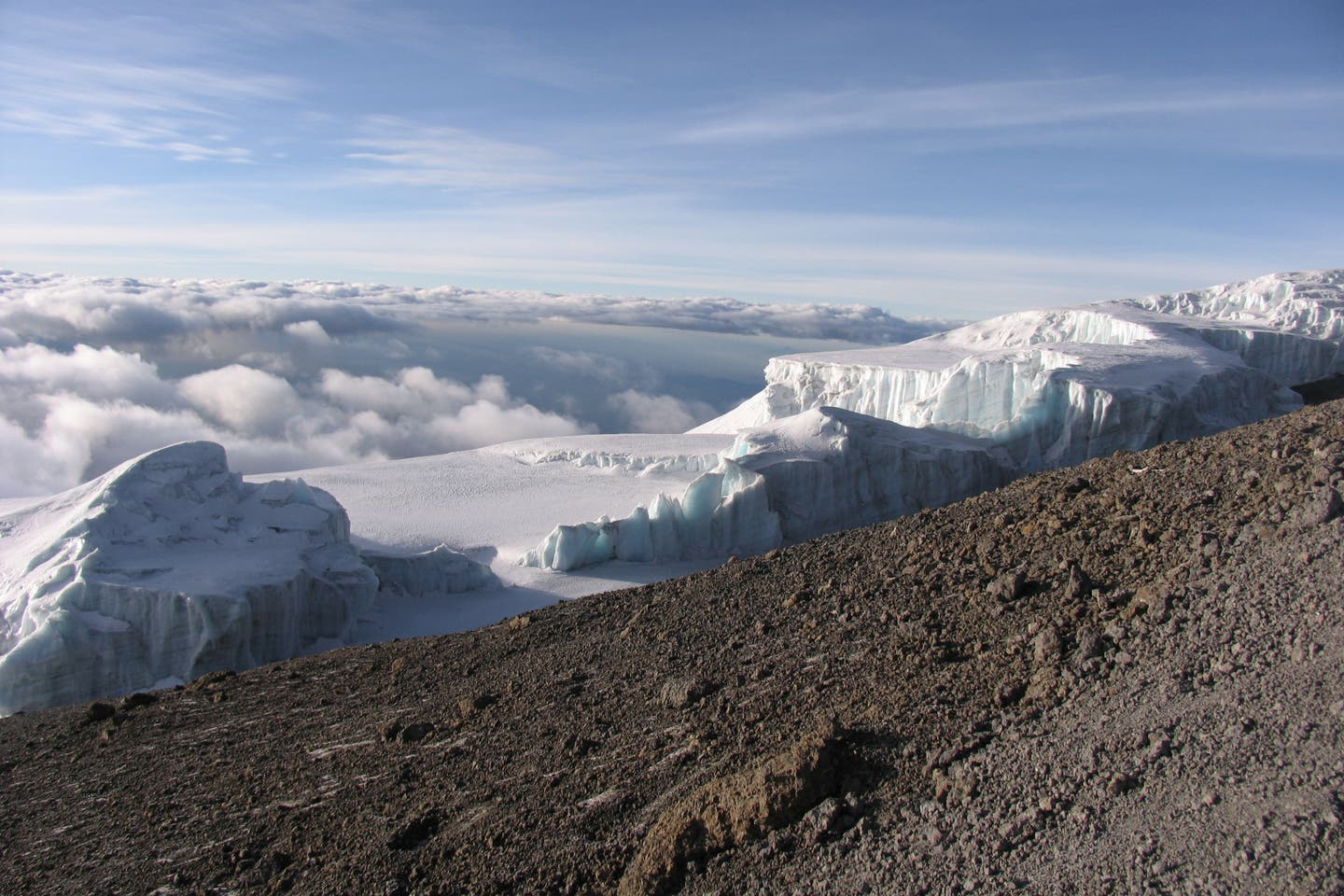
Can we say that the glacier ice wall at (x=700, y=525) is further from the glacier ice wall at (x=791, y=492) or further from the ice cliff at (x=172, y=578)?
the ice cliff at (x=172, y=578)

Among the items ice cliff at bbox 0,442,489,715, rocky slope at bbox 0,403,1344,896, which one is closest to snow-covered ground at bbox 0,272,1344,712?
ice cliff at bbox 0,442,489,715

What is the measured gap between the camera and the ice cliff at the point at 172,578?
45.9 ft

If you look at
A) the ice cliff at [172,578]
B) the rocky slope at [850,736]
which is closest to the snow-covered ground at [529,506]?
the ice cliff at [172,578]

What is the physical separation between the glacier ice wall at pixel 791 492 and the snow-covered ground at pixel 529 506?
0.16 feet

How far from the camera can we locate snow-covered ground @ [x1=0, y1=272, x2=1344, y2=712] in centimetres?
1448

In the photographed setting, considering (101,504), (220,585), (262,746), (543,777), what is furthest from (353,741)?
(101,504)

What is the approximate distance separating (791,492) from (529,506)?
7603mm

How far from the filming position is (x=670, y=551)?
65.5 feet

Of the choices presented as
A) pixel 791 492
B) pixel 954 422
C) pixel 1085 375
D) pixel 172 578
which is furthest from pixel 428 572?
pixel 1085 375

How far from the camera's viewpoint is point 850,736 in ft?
17.2

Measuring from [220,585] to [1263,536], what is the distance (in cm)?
1454

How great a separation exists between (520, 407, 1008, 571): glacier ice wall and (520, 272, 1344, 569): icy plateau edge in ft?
0.10

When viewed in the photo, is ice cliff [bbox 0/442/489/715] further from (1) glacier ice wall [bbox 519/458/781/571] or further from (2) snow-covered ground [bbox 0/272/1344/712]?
(1) glacier ice wall [bbox 519/458/781/571]

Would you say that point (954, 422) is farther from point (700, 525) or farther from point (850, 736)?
point (850, 736)
